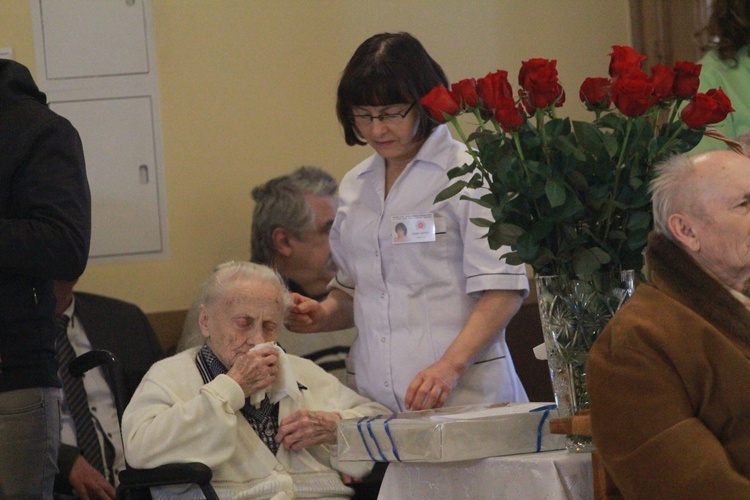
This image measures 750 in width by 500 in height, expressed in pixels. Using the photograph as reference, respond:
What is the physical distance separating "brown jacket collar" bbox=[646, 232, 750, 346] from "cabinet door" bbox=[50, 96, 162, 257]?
8.47 ft

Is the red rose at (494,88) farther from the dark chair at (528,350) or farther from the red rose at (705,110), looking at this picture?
the dark chair at (528,350)

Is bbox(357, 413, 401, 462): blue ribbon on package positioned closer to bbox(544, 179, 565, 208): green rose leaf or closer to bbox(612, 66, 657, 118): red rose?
bbox(544, 179, 565, 208): green rose leaf

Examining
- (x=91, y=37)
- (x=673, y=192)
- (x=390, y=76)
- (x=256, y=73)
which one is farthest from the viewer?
(x=256, y=73)

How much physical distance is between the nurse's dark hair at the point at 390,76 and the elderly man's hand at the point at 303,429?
2.50 feet

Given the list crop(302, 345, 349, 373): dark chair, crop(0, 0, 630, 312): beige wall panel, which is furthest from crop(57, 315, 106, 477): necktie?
crop(302, 345, 349, 373): dark chair

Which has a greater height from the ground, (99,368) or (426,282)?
(426,282)

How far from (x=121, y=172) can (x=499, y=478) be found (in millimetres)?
2498

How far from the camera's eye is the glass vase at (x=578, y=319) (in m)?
2.10

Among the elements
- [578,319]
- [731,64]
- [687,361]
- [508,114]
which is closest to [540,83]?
[508,114]

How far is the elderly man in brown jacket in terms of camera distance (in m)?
1.78

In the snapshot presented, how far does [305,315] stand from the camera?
2.91 m

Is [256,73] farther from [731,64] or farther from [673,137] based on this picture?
[673,137]

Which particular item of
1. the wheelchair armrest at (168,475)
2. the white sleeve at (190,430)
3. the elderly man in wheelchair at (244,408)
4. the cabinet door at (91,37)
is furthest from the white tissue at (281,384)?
the cabinet door at (91,37)

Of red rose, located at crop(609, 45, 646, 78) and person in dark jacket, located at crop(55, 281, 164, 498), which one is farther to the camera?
person in dark jacket, located at crop(55, 281, 164, 498)
